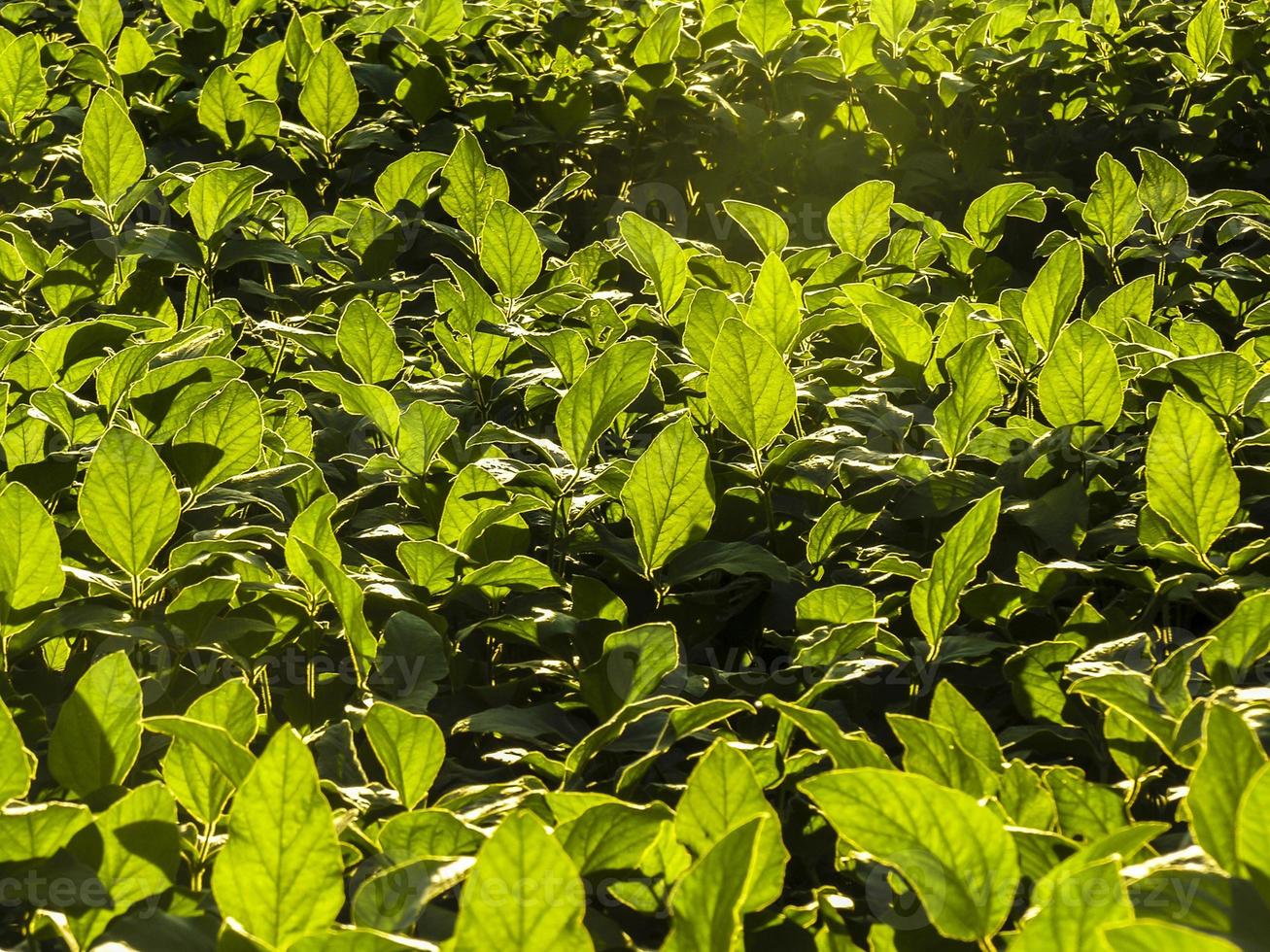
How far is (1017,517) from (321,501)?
0.85 m

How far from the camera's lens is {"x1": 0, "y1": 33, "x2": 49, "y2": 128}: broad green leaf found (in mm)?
2941

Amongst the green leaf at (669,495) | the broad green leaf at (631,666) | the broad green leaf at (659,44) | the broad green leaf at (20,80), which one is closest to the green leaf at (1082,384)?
the green leaf at (669,495)

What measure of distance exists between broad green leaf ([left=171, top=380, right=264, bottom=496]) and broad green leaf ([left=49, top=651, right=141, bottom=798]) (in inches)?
17.5

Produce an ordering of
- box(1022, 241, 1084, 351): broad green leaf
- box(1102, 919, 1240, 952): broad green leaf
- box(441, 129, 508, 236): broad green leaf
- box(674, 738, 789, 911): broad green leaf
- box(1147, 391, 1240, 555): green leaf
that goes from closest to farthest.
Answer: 1. box(1102, 919, 1240, 952): broad green leaf
2. box(674, 738, 789, 911): broad green leaf
3. box(1147, 391, 1240, 555): green leaf
4. box(1022, 241, 1084, 351): broad green leaf
5. box(441, 129, 508, 236): broad green leaf

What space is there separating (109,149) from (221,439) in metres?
0.86

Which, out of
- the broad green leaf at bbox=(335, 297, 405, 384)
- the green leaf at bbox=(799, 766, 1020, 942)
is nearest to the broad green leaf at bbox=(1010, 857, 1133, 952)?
the green leaf at bbox=(799, 766, 1020, 942)

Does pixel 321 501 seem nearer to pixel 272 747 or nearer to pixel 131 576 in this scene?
pixel 131 576

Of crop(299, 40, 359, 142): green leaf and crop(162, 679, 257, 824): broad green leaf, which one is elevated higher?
crop(299, 40, 359, 142): green leaf

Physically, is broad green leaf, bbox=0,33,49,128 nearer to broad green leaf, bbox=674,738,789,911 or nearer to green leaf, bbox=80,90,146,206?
green leaf, bbox=80,90,146,206

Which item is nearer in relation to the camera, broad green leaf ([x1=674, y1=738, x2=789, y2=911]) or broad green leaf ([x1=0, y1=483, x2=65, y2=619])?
broad green leaf ([x1=674, y1=738, x2=789, y2=911])

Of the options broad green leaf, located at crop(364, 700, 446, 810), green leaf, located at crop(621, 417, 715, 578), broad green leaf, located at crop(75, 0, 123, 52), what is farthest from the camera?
broad green leaf, located at crop(75, 0, 123, 52)

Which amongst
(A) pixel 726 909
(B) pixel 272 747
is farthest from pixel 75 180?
(A) pixel 726 909

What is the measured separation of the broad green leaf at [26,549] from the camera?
133cm

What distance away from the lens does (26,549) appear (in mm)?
1330
